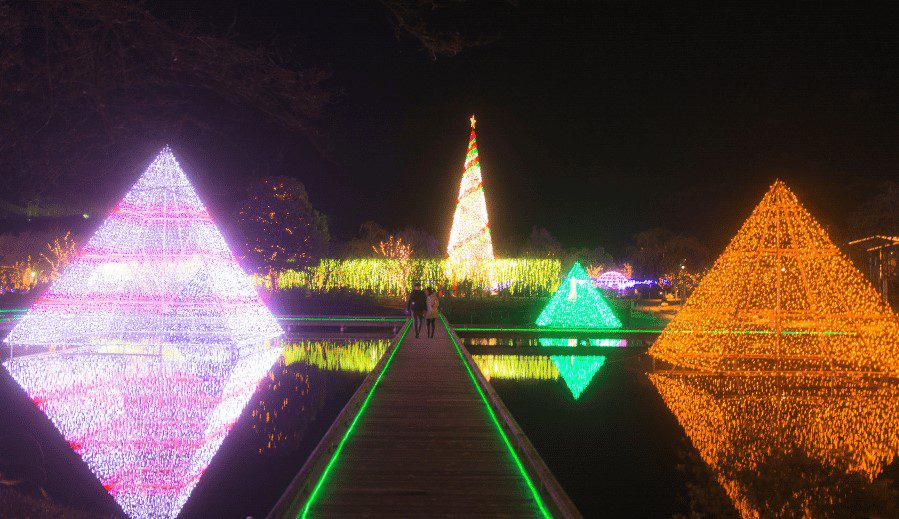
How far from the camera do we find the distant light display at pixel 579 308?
24641mm

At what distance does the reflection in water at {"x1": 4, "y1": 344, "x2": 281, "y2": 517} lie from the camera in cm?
741

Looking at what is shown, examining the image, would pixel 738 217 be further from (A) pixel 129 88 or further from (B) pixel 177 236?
(A) pixel 129 88

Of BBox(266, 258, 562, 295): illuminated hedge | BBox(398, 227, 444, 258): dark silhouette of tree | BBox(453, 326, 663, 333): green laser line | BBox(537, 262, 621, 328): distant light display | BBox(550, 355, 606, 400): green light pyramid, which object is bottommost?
BBox(550, 355, 606, 400): green light pyramid

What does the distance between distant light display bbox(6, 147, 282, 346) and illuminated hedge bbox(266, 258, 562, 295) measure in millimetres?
20240

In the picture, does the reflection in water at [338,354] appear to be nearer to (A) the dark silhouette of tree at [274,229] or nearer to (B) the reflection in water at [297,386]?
(B) the reflection in water at [297,386]

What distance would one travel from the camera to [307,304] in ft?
109

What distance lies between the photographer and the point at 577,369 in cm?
1570

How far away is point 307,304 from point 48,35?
27.1 m

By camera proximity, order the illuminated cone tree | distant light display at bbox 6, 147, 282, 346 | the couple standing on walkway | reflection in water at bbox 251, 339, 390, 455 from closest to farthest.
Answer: reflection in water at bbox 251, 339, 390, 455
distant light display at bbox 6, 147, 282, 346
the couple standing on walkway
the illuminated cone tree

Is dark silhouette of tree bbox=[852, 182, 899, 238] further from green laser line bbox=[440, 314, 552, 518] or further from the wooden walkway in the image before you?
the wooden walkway

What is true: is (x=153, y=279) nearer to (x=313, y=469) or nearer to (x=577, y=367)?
(x=577, y=367)

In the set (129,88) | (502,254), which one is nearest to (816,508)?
(129,88)

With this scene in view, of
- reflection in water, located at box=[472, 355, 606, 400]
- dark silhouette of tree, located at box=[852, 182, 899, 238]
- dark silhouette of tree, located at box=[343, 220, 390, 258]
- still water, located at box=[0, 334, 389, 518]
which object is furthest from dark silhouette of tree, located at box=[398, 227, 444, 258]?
still water, located at box=[0, 334, 389, 518]

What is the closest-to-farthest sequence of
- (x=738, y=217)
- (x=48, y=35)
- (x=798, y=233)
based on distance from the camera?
(x=48, y=35), (x=798, y=233), (x=738, y=217)
